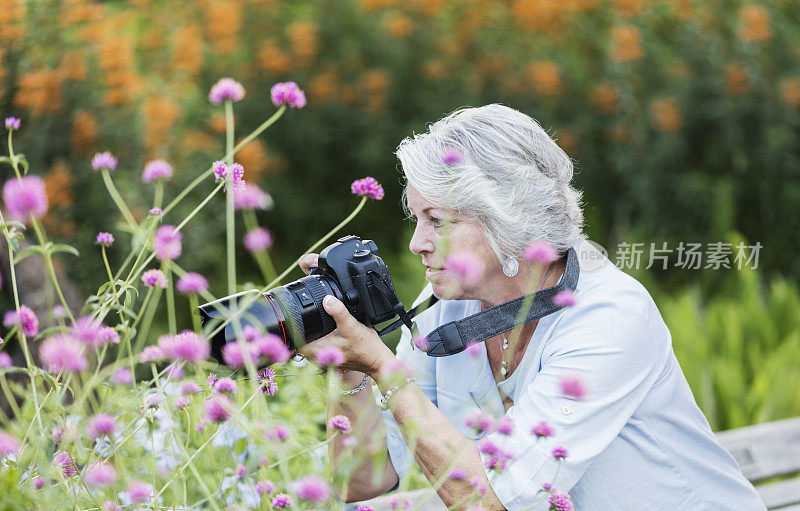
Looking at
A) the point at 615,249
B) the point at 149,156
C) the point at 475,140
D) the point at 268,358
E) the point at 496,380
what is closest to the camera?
the point at 268,358

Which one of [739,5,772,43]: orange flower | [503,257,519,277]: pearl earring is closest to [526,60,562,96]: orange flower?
[739,5,772,43]: orange flower

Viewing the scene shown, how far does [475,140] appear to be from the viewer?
67.1 inches

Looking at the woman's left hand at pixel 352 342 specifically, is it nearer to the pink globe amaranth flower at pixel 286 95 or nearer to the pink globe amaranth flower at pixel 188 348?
the pink globe amaranth flower at pixel 286 95

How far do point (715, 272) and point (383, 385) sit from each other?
10.6 feet

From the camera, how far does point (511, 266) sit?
1.77m

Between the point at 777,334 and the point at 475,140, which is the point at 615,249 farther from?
the point at 475,140

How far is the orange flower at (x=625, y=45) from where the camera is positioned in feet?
13.7

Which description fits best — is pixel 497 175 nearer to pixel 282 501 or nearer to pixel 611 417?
pixel 611 417

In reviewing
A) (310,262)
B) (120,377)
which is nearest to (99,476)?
(120,377)

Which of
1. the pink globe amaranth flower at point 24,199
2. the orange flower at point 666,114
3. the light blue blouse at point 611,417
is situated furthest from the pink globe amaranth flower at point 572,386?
the orange flower at point 666,114

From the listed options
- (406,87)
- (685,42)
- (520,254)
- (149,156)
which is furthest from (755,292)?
(149,156)

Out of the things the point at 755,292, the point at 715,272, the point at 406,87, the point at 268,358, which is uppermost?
the point at 268,358

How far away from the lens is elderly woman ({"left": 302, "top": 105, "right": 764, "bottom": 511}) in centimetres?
154

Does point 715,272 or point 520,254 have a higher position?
point 520,254
